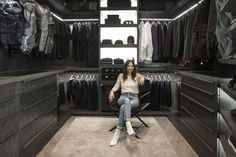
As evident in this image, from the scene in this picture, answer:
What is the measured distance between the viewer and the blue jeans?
4.06m

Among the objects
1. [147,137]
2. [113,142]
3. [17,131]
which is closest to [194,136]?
[147,137]

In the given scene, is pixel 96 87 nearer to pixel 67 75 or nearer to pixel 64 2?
pixel 67 75

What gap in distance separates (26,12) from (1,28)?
46 centimetres

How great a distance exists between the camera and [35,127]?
320 centimetres

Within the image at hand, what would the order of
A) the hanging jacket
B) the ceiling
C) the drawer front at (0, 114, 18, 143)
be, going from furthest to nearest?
the ceiling, the hanging jacket, the drawer front at (0, 114, 18, 143)

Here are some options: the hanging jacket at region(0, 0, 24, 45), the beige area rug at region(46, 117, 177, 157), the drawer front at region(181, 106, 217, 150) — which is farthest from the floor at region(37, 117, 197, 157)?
the hanging jacket at region(0, 0, 24, 45)

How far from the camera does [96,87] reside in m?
5.72

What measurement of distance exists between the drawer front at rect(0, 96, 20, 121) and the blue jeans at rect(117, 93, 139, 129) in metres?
1.81

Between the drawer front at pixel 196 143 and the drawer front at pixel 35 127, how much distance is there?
1945 millimetres

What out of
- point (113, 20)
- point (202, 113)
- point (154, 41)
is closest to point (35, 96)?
point (202, 113)

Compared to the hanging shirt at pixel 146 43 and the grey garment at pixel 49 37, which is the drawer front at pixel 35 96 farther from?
the hanging shirt at pixel 146 43

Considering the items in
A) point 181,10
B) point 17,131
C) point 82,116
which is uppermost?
point 181,10

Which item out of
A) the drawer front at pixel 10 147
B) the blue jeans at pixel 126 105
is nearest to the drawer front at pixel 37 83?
the drawer front at pixel 10 147

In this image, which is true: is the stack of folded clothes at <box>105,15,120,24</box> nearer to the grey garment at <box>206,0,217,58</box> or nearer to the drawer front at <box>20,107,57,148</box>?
the drawer front at <box>20,107,57,148</box>
